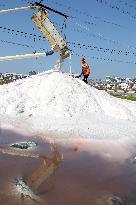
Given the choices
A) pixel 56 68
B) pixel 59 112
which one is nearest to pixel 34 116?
pixel 59 112

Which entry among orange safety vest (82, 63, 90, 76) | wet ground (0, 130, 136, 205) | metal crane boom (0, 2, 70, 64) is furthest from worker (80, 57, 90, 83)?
wet ground (0, 130, 136, 205)

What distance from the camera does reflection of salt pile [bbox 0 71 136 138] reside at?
16.1 meters

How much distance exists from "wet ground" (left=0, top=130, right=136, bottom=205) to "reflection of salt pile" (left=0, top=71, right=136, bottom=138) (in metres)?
2.94

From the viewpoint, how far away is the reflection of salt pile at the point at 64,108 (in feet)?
53.0

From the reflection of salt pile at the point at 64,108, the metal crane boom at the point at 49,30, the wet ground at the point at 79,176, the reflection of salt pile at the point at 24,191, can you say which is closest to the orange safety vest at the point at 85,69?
the metal crane boom at the point at 49,30

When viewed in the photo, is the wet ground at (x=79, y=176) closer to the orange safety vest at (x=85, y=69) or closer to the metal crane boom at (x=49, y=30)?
the metal crane boom at (x=49, y=30)

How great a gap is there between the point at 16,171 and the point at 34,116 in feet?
28.9

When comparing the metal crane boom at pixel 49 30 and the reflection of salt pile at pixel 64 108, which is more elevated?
the metal crane boom at pixel 49 30

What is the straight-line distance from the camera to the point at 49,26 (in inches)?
930

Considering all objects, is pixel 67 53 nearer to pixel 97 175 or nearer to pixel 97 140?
pixel 97 140

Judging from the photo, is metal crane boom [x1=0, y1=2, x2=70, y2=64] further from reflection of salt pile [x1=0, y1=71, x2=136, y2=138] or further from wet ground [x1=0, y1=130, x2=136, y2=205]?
wet ground [x1=0, y1=130, x2=136, y2=205]

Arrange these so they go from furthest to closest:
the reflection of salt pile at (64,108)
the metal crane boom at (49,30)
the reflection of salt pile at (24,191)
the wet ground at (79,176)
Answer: the metal crane boom at (49,30), the reflection of salt pile at (64,108), the wet ground at (79,176), the reflection of salt pile at (24,191)

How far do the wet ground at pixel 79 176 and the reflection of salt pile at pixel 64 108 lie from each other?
9.65 ft

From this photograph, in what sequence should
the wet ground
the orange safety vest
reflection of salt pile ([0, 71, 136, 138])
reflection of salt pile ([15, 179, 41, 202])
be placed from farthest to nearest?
the orange safety vest < reflection of salt pile ([0, 71, 136, 138]) < the wet ground < reflection of salt pile ([15, 179, 41, 202])
